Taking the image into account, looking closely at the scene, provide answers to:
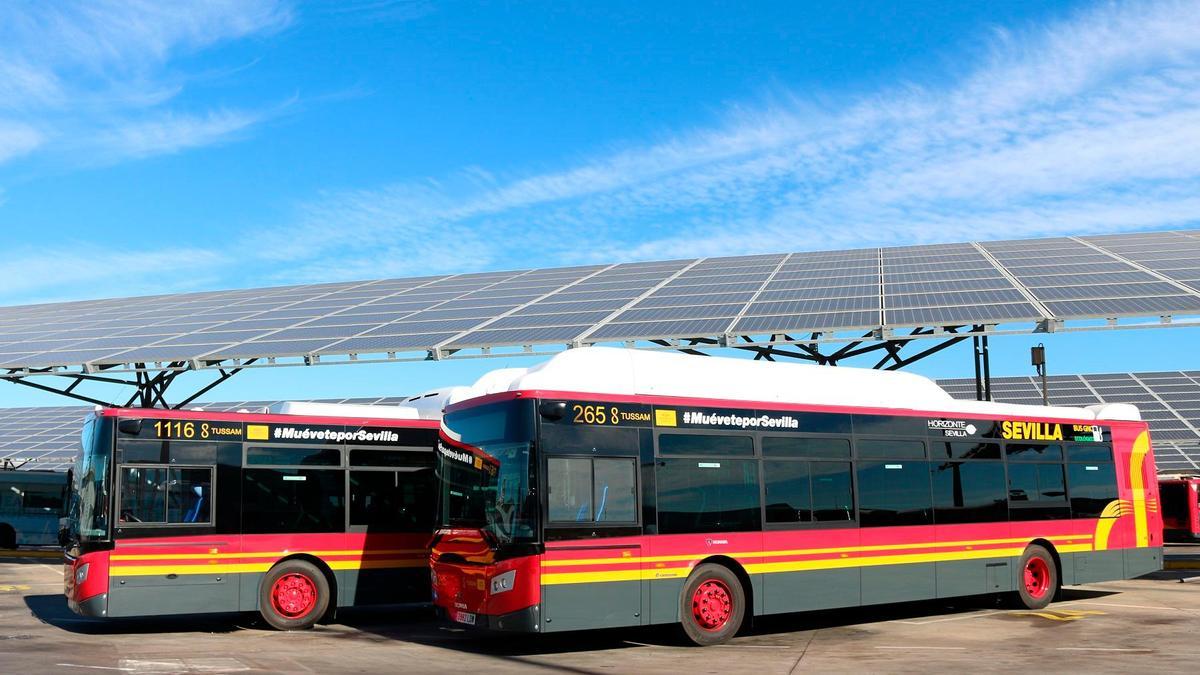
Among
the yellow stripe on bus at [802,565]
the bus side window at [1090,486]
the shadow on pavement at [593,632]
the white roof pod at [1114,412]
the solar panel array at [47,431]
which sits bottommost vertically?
the shadow on pavement at [593,632]

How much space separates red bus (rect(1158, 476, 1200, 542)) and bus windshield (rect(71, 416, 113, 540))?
1300 inches

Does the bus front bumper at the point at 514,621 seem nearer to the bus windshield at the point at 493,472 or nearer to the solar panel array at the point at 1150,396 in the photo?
the bus windshield at the point at 493,472

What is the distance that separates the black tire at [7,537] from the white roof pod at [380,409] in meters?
26.5

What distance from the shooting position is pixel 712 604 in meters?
12.3

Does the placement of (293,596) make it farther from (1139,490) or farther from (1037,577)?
(1139,490)

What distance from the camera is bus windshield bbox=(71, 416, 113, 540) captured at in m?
12.6

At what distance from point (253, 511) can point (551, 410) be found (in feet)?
15.1

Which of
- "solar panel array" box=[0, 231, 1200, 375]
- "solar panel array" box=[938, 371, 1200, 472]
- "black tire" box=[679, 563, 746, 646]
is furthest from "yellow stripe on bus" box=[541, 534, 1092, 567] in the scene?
"solar panel array" box=[938, 371, 1200, 472]

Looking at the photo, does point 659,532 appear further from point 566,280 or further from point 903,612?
point 566,280

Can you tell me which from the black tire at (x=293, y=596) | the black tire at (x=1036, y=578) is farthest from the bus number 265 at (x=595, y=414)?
the black tire at (x=1036, y=578)

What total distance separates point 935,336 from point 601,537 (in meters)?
9.36

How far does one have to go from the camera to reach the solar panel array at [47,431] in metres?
40.3

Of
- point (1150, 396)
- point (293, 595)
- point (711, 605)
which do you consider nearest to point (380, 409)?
point (293, 595)

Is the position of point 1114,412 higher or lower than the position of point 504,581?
higher
